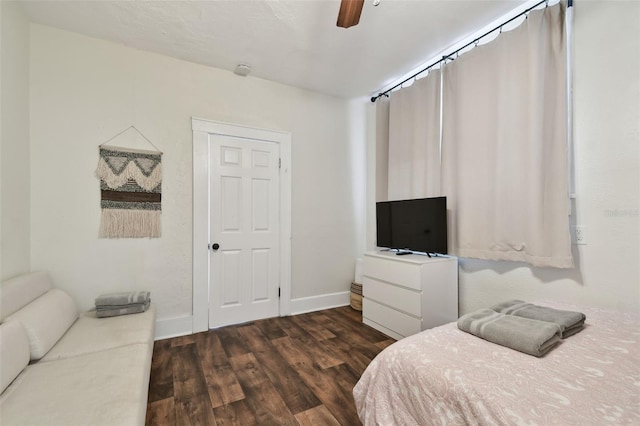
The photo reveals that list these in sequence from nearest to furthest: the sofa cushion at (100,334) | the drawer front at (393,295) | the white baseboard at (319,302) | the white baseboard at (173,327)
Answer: the sofa cushion at (100,334) → the drawer front at (393,295) → the white baseboard at (173,327) → the white baseboard at (319,302)

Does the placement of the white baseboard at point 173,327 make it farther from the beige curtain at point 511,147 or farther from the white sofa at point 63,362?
the beige curtain at point 511,147

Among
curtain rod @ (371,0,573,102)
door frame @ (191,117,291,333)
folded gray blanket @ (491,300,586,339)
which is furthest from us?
door frame @ (191,117,291,333)

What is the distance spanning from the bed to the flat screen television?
47.1 inches

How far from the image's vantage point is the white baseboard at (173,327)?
2682mm

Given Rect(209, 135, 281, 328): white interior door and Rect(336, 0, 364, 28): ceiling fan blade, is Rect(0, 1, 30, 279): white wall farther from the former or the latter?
Rect(336, 0, 364, 28): ceiling fan blade

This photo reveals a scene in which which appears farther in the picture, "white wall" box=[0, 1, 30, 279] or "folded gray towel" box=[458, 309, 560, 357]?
"white wall" box=[0, 1, 30, 279]

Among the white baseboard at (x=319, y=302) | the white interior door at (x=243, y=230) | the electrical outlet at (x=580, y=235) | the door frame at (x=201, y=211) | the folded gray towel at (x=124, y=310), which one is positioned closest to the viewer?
the electrical outlet at (x=580, y=235)

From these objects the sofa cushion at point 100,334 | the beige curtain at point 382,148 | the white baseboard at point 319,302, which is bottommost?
the white baseboard at point 319,302

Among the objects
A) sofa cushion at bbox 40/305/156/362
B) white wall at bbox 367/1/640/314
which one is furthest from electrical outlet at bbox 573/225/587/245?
sofa cushion at bbox 40/305/156/362

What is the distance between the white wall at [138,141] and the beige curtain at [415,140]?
83 cm

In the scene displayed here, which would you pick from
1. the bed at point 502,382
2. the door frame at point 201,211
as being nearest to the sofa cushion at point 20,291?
the door frame at point 201,211

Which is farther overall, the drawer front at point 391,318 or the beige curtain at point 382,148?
the beige curtain at point 382,148

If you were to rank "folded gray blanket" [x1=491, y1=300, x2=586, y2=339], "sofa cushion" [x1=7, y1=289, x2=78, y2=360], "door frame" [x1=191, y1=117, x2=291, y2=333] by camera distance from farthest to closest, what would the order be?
"door frame" [x1=191, y1=117, x2=291, y2=333] < "sofa cushion" [x1=7, y1=289, x2=78, y2=360] < "folded gray blanket" [x1=491, y1=300, x2=586, y2=339]

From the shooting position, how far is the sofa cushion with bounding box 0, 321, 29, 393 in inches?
47.3
